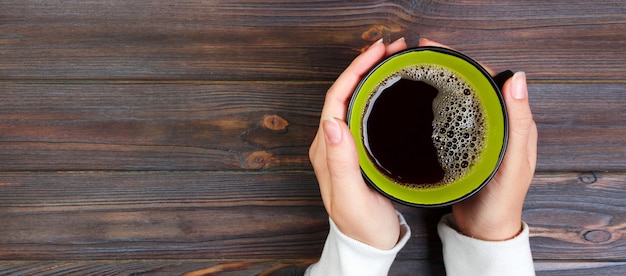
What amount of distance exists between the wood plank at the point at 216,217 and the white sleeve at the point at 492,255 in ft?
0.26

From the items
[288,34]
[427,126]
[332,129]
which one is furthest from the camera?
[288,34]

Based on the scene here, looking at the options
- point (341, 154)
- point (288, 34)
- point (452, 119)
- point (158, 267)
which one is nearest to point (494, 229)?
point (452, 119)

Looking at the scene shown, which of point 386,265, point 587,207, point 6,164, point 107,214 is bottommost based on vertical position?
point 587,207

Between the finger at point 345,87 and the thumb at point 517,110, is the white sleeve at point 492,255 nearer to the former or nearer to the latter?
the thumb at point 517,110

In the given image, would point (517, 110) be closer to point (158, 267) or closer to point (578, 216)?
point (578, 216)

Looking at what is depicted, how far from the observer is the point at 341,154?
1.96 ft

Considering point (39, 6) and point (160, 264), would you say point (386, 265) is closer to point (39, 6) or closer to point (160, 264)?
point (160, 264)

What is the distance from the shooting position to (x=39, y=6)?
0.84m

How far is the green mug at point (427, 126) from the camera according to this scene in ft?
2.05

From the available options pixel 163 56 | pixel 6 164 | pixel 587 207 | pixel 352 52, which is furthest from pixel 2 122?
pixel 587 207

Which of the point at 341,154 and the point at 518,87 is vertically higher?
the point at 341,154

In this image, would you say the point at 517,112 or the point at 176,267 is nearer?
the point at 517,112

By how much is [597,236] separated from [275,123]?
1.86 ft

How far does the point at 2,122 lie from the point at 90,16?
0.23 m
